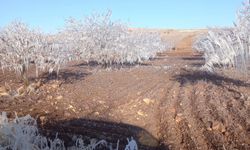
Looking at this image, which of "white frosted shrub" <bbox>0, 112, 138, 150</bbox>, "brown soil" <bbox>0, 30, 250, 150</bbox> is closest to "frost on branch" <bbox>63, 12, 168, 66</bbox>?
"brown soil" <bbox>0, 30, 250, 150</bbox>

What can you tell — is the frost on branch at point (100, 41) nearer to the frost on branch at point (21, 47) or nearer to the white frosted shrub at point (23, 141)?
the frost on branch at point (21, 47)

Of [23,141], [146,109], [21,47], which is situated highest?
[21,47]

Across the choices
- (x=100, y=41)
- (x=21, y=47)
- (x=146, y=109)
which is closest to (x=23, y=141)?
(x=146, y=109)

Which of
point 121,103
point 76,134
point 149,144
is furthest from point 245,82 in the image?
point 76,134

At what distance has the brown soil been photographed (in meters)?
8.63

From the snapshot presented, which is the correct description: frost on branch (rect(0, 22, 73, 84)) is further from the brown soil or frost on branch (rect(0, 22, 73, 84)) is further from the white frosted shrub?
the white frosted shrub

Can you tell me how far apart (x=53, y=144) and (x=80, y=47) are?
71.0 ft

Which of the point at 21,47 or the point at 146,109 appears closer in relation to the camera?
the point at 146,109

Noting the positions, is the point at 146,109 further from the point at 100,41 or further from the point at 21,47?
the point at 100,41

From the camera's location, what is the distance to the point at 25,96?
12.5 m

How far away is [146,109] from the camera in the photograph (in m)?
11.4

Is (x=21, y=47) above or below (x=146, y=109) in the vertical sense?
above

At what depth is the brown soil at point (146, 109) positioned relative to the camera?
28.3 feet

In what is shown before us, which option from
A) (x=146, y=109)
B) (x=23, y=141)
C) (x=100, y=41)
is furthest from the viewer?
(x=100, y=41)
